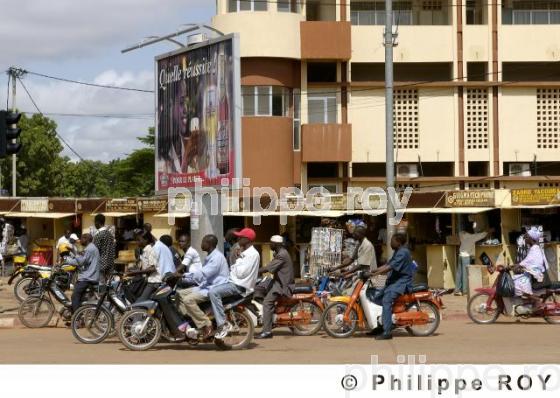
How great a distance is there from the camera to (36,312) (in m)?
17.1

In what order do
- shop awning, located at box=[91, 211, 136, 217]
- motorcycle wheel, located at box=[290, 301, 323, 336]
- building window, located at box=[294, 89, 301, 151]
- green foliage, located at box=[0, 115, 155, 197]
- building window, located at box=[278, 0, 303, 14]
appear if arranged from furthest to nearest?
green foliage, located at box=[0, 115, 155, 197]
building window, located at box=[294, 89, 301, 151]
building window, located at box=[278, 0, 303, 14]
shop awning, located at box=[91, 211, 136, 217]
motorcycle wheel, located at box=[290, 301, 323, 336]

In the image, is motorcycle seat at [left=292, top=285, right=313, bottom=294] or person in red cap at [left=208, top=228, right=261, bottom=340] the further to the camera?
motorcycle seat at [left=292, top=285, right=313, bottom=294]

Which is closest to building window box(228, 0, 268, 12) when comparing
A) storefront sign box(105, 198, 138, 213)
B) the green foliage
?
storefront sign box(105, 198, 138, 213)

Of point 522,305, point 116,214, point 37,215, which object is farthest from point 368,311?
point 37,215

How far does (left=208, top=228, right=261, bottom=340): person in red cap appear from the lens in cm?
1337

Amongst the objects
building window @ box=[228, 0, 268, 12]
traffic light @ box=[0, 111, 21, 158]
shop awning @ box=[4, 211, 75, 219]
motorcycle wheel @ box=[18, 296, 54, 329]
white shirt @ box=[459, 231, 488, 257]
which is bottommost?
motorcycle wheel @ box=[18, 296, 54, 329]

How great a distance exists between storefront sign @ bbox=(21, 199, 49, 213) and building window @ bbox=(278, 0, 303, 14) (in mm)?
10982

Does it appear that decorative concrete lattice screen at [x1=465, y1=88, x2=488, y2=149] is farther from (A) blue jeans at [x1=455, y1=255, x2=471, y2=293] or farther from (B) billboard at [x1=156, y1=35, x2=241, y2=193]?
(B) billboard at [x1=156, y1=35, x2=241, y2=193]

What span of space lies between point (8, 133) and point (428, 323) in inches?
336

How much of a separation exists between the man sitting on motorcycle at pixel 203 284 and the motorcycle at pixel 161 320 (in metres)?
0.12

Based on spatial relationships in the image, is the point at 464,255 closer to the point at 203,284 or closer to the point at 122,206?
the point at 203,284

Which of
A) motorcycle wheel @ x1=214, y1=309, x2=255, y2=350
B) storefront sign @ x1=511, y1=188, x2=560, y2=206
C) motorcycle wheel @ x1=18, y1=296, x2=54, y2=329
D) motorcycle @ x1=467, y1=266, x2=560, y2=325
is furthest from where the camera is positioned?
storefront sign @ x1=511, y1=188, x2=560, y2=206

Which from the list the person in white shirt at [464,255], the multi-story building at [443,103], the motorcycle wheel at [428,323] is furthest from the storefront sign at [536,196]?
the multi-story building at [443,103]

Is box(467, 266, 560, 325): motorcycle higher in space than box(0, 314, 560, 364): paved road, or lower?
higher
